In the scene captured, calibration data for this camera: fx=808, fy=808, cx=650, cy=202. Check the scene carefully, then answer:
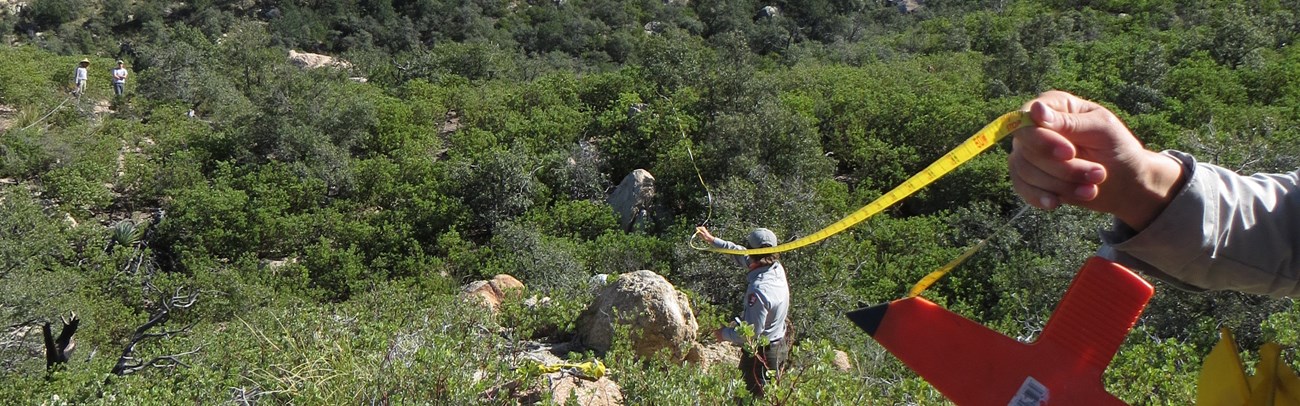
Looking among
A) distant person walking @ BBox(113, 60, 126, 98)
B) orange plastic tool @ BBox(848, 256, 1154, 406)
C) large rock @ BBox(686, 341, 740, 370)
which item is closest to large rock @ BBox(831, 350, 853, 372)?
large rock @ BBox(686, 341, 740, 370)

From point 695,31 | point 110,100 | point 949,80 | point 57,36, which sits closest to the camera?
point 110,100

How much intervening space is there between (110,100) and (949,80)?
53.7ft

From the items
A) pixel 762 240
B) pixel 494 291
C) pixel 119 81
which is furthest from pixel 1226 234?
pixel 119 81

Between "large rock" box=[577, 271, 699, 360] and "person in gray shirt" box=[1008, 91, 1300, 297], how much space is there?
11.4ft

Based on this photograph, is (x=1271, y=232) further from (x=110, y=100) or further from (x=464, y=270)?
(x=110, y=100)

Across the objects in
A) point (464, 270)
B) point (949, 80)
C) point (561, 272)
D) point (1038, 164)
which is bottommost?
point (949, 80)

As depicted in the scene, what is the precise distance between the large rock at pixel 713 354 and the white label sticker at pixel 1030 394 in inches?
141

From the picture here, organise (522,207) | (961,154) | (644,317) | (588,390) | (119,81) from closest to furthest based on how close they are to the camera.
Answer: (961,154)
(588,390)
(644,317)
(522,207)
(119,81)

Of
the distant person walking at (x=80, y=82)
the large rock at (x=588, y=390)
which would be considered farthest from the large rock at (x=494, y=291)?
the distant person walking at (x=80, y=82)

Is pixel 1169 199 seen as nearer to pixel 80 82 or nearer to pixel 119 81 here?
pixel 80 82

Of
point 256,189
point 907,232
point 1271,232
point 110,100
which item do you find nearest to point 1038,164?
point 1271,232

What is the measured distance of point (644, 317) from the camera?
15.8 feet

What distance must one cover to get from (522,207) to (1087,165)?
33.2 ft

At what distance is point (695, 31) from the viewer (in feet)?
109
